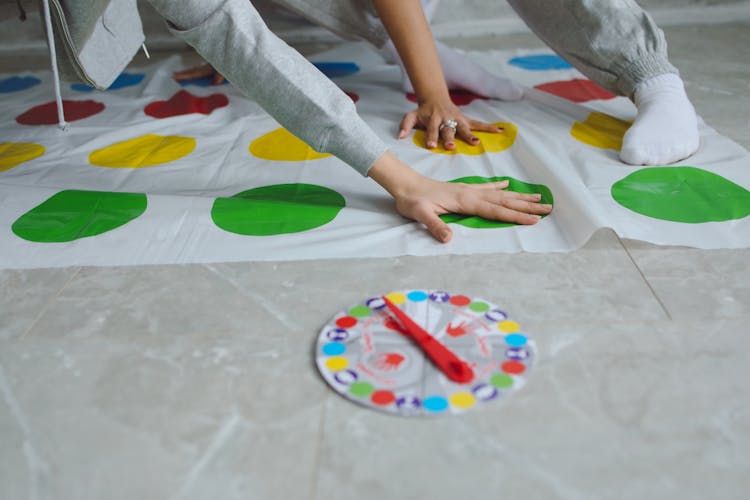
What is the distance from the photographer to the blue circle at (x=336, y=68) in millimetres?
1688

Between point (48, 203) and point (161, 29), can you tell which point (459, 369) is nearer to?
point (48, 203)

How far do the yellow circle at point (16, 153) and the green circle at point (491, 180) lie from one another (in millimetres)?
755

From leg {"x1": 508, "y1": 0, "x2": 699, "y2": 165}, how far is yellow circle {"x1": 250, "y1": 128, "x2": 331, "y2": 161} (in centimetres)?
49

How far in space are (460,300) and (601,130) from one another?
2.04 ft

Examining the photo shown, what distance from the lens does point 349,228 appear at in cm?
99

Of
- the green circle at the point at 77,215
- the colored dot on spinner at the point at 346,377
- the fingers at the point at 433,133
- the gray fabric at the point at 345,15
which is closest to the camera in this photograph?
the colored dot on spinner at the point at 346,377

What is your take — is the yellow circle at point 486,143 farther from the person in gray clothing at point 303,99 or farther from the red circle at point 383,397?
the red circle at point 383,397

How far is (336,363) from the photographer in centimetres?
72

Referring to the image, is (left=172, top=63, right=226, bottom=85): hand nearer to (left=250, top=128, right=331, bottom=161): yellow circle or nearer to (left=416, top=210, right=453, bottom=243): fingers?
(left=250, top=128, right=331, bottom=161): yellow circle

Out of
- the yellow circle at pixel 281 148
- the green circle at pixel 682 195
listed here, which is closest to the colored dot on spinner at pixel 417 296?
the green circle at pixel 682 195

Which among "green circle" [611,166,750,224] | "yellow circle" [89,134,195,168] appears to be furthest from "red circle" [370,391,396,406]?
Answer: "yellow circle" [89,134,195,168]

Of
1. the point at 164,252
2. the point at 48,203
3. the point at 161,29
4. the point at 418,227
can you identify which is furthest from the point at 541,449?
the point at 161,29

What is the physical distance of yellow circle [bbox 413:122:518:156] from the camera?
4.01ft

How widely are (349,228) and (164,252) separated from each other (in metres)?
0.24
